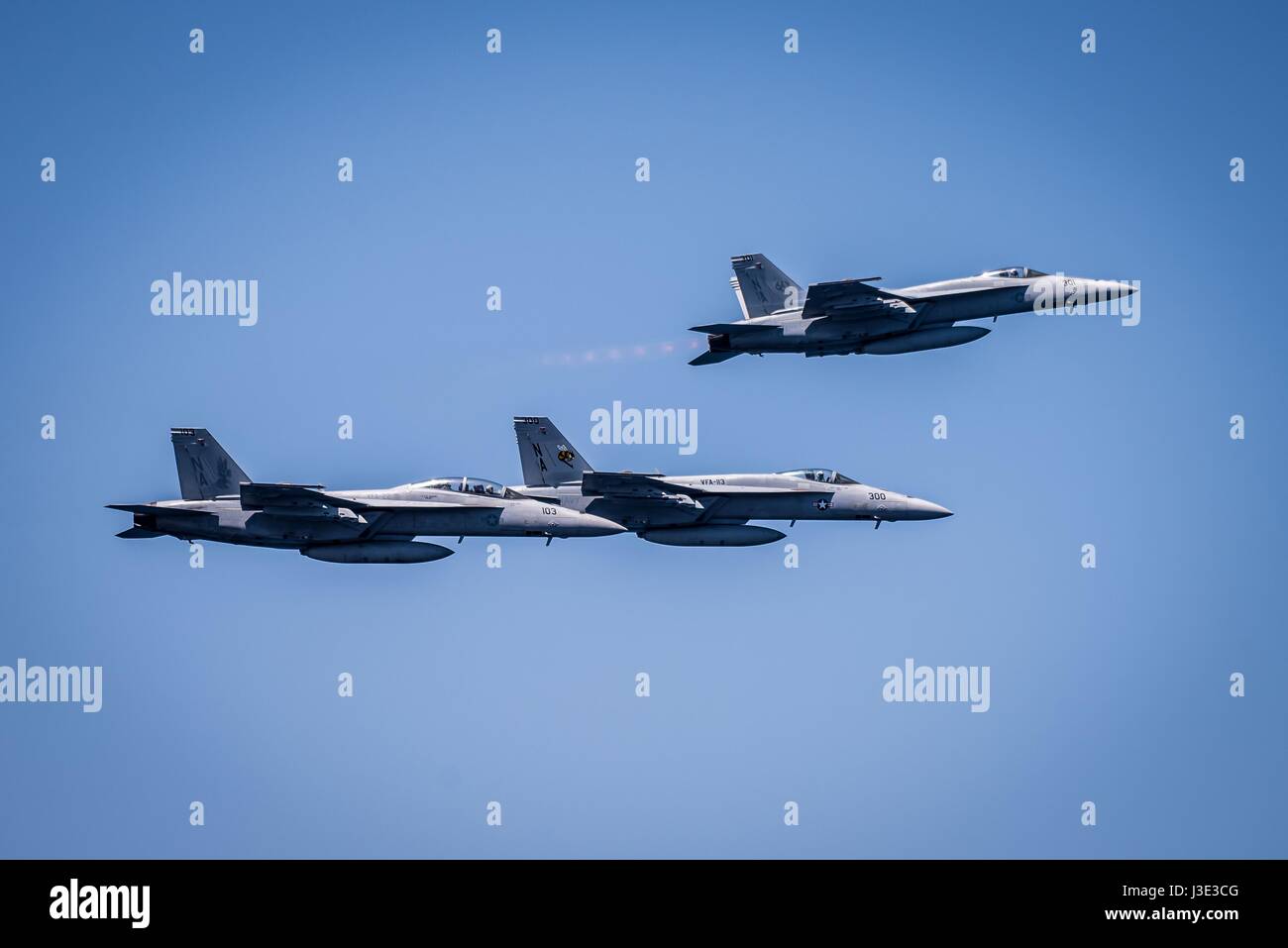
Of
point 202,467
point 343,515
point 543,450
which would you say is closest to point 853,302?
point 543,450

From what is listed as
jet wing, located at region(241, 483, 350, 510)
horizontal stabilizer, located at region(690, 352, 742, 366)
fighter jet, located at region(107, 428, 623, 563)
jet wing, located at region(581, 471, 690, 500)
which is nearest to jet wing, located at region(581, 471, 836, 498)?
jet wing, located at region(581, 471, 690, 500)

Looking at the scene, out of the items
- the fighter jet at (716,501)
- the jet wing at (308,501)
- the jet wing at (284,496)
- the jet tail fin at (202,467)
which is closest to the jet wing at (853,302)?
the fighter jet at (716,501)

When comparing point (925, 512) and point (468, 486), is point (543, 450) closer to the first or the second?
point (468, 486)

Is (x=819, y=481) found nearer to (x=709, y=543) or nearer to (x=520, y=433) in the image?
(x=709, y=543)

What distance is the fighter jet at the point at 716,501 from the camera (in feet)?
284

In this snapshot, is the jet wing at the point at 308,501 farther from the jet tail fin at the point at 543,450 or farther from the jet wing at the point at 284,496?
the jet tail fin at the point at 543,450

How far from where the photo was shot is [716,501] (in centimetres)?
8725

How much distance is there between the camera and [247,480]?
87000 millimetres

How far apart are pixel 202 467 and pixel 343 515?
18.0ft

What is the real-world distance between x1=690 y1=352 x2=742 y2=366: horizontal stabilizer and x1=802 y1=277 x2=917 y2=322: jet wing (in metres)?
2.89

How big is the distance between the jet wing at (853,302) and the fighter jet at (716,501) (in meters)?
6.52

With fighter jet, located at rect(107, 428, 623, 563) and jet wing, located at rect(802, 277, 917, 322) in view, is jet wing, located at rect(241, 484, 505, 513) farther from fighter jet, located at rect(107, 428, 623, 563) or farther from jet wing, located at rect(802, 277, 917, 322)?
jet wing, located at rect(802, 277, 917, 322)
